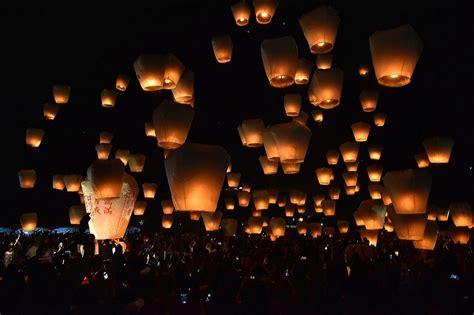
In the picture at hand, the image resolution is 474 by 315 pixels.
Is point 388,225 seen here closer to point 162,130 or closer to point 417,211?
point 417,211

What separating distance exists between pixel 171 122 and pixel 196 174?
4.41ft

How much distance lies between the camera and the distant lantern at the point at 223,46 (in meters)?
7.68

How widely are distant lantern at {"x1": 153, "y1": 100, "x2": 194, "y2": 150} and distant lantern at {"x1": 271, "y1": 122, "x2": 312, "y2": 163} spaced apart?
129 centimetres

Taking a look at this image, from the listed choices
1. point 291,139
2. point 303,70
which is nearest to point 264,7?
point 303,70

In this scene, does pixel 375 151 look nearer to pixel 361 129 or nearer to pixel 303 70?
pixel 361 129

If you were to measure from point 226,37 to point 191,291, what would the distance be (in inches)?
189

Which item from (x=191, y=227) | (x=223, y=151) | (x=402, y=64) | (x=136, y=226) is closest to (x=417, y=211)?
(x=402, y=64)

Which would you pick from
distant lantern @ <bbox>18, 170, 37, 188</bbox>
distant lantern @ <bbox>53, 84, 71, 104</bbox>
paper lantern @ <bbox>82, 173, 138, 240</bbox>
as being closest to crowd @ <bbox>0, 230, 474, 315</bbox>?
paper lantern @ <bbox>82, 173, 138, 240</bbox>

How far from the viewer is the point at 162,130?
5301 mm

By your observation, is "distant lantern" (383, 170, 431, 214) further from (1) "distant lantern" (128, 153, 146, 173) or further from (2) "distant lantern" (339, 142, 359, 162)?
(1) "distant lantern" (128, 153, 146, 173)

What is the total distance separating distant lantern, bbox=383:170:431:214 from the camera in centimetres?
612

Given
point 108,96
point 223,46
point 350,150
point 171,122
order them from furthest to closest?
point 350,150 < point 108,96 < point 223,46 < point 171,122

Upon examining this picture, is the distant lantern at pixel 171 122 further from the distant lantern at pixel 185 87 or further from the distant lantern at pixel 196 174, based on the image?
the distant lantern at pixel 185 87

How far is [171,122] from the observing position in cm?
524
